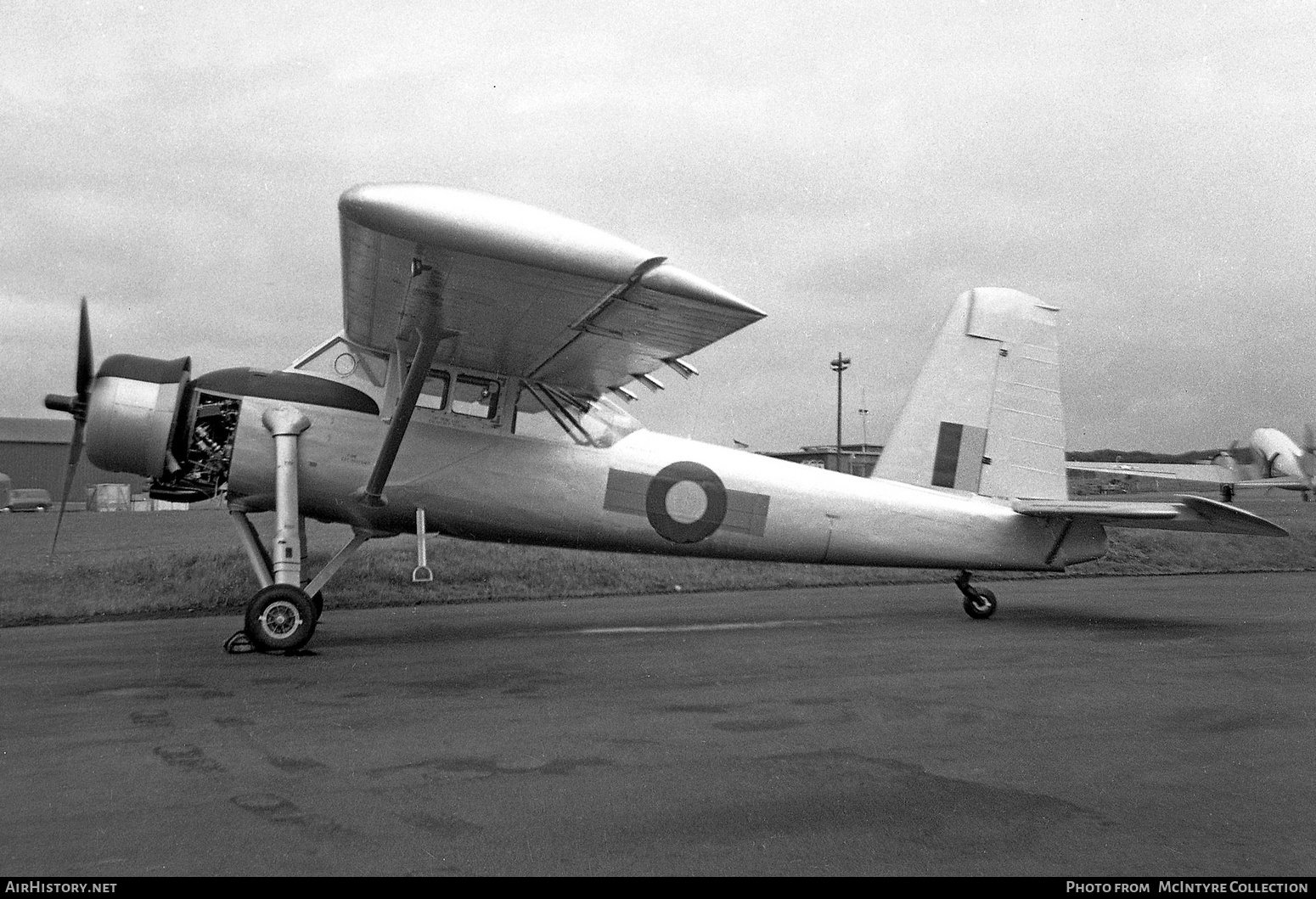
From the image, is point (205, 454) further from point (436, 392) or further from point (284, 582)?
point (436, 392)

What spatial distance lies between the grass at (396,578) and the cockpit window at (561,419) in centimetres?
374

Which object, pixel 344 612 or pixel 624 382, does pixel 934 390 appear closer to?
pixel 624 382

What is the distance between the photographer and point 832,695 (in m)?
5.82

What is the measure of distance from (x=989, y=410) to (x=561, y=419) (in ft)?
15.8

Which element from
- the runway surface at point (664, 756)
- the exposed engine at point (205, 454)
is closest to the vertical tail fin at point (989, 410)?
the runway surface at point (664, 756)

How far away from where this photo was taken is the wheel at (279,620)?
23.9ft

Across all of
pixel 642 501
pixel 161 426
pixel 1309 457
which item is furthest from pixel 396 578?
pixel 1309 457

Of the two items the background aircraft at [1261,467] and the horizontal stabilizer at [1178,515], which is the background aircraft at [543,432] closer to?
the horizontal stabilizer at [1178,515]

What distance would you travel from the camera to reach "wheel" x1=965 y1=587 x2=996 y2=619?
10.0 metres

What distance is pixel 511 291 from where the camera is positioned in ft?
22.7

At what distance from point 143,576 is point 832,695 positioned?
10.3 meters

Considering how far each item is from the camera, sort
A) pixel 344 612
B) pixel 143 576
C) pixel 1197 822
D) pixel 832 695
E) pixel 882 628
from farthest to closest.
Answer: pixel 143 576
pixel 344 612
pixel 882 628
pixel 832 695
pixel 1197 822

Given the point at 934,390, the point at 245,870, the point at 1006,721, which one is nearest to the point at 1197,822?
the point at 1006,721

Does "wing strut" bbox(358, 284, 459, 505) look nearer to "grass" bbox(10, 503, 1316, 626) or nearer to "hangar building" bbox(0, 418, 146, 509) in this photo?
"grass" bbox(10, 503, 1316, 626)
